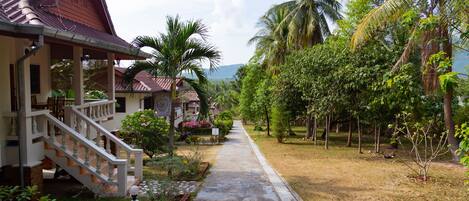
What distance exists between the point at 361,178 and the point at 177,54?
6648mm

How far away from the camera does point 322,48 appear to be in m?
19.6

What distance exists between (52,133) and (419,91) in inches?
547

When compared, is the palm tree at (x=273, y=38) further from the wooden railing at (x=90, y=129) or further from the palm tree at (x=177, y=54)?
the wooden railing at (x=90, y=129)

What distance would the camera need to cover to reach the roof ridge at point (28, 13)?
6436 millimetres

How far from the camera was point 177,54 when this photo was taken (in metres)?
11.9

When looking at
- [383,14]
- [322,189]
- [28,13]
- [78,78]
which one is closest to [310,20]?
[383,14]

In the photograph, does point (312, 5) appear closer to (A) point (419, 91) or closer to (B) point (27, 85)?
(A) point (419, 91)

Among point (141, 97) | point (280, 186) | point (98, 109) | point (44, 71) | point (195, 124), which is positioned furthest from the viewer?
point (195, 124)

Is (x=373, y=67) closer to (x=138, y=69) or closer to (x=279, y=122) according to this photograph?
(x=279, y=122)

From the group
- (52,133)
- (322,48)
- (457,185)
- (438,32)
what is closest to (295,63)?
(322,48)

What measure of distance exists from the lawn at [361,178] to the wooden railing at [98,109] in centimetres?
568

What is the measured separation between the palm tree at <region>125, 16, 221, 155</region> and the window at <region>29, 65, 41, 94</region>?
242 centimetres

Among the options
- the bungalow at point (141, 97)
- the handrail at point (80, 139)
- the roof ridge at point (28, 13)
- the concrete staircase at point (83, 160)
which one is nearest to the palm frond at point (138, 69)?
the concrete staircase at point (83, 160)

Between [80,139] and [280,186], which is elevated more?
[80,139]
